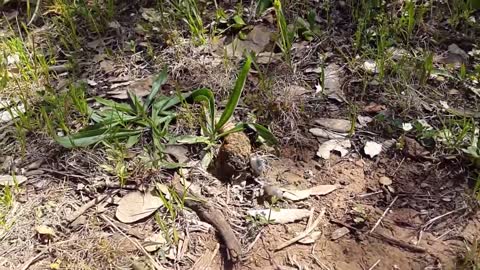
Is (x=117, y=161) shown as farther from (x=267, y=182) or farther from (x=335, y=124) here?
(x=335, y=124)

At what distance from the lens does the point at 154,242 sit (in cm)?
161

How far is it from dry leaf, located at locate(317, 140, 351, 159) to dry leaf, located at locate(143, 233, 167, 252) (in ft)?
1.86

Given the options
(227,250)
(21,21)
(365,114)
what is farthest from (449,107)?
(21,21)

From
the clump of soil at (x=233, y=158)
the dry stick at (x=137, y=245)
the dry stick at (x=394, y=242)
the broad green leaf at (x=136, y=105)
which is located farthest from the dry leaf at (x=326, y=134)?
the dry stick at (x=137, y=245)

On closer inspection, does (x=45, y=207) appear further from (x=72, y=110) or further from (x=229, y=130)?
(x=229, y=130)

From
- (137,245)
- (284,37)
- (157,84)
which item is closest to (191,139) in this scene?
(157,84)

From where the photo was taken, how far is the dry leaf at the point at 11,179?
5.85 feet

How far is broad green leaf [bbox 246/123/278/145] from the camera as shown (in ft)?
5.99

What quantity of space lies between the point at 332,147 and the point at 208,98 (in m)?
0.44

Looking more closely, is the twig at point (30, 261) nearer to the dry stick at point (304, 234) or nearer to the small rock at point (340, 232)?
the dry stick at point (304, 234)

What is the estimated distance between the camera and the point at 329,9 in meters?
2.31

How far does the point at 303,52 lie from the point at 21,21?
122cm

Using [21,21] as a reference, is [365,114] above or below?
below

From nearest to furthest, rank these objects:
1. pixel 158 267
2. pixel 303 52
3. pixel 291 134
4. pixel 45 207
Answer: pixel 158 267
pixel 45 207
pixel 291 134
pixel 303 52
